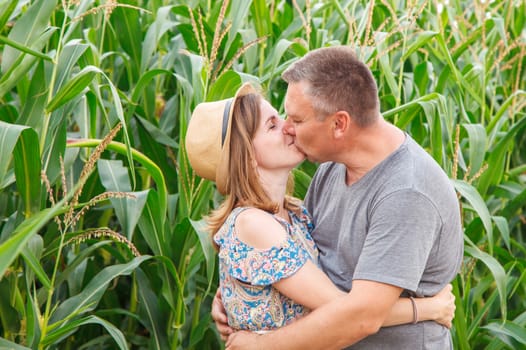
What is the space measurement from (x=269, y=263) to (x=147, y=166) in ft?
1.92

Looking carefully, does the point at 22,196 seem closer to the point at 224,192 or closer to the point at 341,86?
the point at 224,192

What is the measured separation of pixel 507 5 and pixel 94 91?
252cm

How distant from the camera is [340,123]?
6.84ft

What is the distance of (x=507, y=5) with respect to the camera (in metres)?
4.07

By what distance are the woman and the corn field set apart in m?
0.22

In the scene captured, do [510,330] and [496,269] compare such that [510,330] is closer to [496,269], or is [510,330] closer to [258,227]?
[496,269]

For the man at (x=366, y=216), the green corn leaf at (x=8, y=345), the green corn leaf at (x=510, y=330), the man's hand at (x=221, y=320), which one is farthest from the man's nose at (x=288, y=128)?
the green corn leaf at (x=510, y=330)

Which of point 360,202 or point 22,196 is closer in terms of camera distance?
point 360,202

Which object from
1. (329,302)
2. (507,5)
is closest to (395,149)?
(329,302)

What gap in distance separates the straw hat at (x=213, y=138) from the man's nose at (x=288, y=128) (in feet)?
0.49

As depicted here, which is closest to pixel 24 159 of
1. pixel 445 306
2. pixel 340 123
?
pixel 340 123

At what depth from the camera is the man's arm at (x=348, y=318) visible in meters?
1.99

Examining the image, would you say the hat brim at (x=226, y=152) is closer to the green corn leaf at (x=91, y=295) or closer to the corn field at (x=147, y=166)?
the corn field at (x=147, y=166)

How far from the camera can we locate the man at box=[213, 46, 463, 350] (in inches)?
78.4
